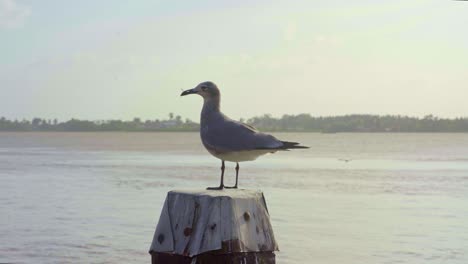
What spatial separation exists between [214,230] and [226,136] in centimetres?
139

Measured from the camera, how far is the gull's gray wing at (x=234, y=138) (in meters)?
6.33

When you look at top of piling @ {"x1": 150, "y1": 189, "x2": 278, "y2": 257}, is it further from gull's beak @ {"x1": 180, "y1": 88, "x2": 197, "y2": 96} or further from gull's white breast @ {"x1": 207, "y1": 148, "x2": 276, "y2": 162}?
gull's beak @ {"x1": 180, "y1": 88, "x2": 197, "y2": 96}

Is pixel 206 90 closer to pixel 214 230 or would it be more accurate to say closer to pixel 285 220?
pixel 214 230

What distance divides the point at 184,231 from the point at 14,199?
64.4 ft

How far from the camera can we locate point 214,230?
5.12 m

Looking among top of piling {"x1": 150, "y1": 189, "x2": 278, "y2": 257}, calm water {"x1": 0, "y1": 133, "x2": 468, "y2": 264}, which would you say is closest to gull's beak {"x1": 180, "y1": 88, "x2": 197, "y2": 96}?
top of piling {"x1": 150, "y1": 189, "x2": 278, "y2": 257}

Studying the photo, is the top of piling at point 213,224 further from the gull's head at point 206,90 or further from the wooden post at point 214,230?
the gull's head at point 206,90

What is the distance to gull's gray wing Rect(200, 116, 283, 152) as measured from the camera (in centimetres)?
633

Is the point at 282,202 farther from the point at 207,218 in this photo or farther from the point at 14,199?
the point at 207,218

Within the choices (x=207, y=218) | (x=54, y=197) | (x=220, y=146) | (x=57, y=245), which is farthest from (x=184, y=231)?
(x=54, y=197)

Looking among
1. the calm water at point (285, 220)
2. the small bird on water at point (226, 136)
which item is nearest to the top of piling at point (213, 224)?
the small bird on water at point (226, 136)

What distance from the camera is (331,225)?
721 inches

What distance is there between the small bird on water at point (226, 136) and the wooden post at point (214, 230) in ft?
3.12

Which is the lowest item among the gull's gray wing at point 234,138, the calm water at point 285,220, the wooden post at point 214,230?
the calm water at point 285,220
